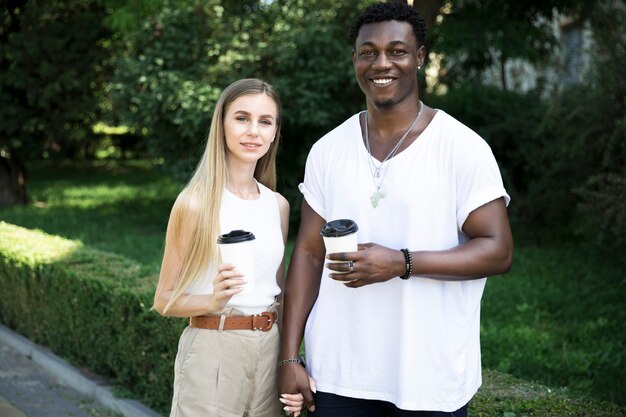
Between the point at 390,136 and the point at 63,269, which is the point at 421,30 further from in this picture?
the point at 63,269

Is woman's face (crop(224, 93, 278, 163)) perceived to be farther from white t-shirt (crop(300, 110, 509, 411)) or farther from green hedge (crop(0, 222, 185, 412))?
green hedge (crop(0, 222, 185, 412))

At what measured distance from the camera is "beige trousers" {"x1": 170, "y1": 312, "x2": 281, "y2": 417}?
2887 mm

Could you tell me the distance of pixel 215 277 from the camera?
284cm

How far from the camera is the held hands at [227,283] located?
8.46 ft

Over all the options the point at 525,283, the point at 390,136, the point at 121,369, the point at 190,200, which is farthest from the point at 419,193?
the point at 525,283

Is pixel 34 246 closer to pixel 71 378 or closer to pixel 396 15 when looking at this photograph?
pixel 71 378

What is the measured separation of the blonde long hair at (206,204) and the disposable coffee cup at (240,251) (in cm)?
29

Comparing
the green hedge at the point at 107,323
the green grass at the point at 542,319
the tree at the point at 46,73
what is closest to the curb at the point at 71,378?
the green hedge at the point at 107,323

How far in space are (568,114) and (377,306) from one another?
723cm

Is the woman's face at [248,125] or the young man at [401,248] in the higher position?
the woman's face at [248,125]

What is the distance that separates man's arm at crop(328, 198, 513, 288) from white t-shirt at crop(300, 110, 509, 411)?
0.05 m

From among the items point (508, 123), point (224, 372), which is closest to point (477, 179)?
point (224, 372)

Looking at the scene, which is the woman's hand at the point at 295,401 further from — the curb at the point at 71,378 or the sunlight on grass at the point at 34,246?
the sunlight on grass at the point at 34,246

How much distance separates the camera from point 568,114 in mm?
9094
